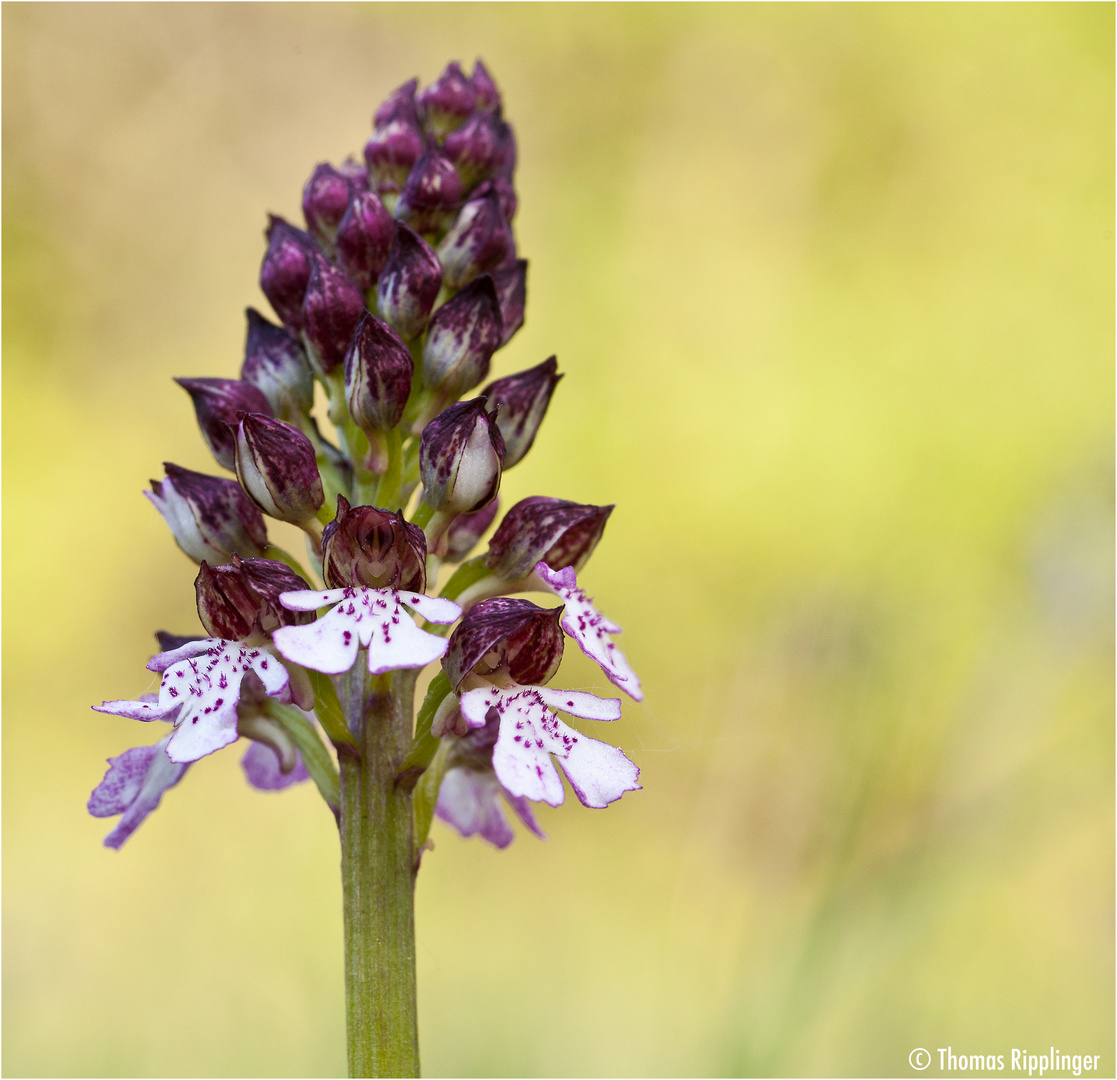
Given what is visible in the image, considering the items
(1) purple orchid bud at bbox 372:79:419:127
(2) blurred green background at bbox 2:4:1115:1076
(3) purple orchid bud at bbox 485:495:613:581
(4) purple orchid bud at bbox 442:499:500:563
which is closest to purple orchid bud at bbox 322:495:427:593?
(3) purple orchid bud at bbox 485:495:613:581

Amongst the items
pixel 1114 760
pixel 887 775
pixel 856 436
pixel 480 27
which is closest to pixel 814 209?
pixel 856 436

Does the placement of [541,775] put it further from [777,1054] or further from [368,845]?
[777,1054]

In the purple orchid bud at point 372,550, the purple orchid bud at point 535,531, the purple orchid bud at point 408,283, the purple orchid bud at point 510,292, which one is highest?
the purple orchid bud at point 510,292

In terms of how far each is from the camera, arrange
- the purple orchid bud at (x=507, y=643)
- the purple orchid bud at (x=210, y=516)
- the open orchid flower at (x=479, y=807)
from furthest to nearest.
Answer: the open orchid flower at (x=479, y=807), the purple orchid bud at (x=210, y=516), the purple orchid bud at (x=507, y=643)

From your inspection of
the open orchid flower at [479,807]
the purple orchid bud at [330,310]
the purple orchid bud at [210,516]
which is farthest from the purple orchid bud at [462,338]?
the open orchid flower at [479,807]

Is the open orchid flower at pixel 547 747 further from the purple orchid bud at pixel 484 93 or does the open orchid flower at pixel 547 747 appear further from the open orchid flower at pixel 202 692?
the purple orchid bud at pixel 484 93

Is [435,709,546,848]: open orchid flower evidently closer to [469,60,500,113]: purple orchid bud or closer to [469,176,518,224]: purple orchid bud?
[469,176,518,224]: purple orchid bud
